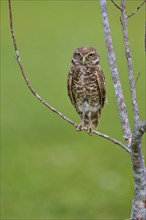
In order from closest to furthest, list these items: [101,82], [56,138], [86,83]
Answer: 1. [101,82]
2. [86,83]
3. [56,138]

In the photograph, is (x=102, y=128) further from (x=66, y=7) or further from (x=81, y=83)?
(x=66, y=7)

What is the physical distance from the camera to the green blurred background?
10.5 m

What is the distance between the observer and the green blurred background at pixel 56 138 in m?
10.5

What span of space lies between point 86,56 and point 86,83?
0.22m

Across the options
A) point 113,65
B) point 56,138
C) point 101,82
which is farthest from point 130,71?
point 56,138

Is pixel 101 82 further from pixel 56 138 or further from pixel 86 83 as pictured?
pixel 56 138

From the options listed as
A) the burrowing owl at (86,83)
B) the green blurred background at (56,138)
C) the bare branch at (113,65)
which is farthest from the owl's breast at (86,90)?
the green blurred background at (56,138)

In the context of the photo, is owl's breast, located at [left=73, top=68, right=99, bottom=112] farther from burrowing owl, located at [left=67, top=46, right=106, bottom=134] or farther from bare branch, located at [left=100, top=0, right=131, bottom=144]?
bare branch, located at [left=100, top=0, right=131, bottom=144]

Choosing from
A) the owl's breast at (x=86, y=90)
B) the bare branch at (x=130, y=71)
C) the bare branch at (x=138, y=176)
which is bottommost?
the bare branch at (x=138, y=176)

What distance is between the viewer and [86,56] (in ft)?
19.3

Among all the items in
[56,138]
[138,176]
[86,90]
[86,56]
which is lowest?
[138,176]

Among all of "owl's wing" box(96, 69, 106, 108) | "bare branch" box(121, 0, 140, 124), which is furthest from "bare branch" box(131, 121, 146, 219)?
"owl's wing" box(96, 69, 106, 108)

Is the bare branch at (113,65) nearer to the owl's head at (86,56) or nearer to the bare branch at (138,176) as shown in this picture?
the bare branch at (138,176)

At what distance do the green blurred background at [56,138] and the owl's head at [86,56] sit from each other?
4.24 m
